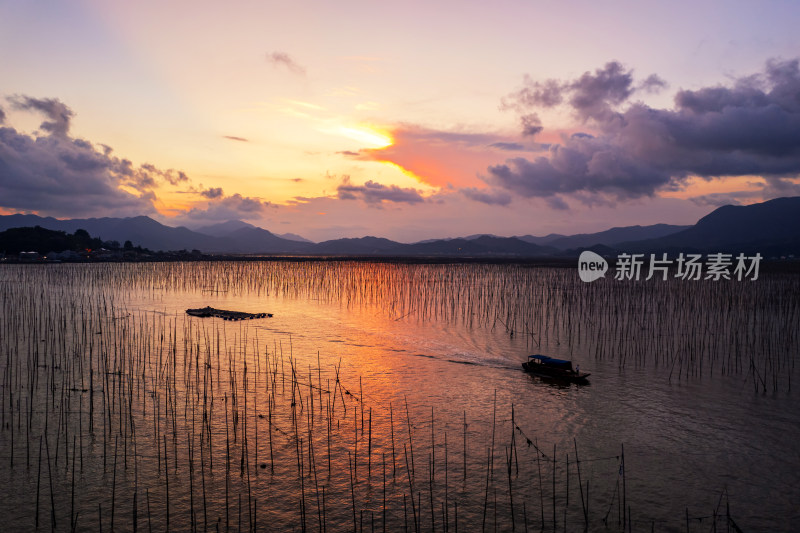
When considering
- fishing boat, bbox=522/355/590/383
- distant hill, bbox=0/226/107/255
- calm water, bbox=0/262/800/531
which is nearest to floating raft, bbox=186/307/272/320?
calm water, bbox=0/262/800/531

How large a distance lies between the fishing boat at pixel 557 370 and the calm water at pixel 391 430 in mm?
390

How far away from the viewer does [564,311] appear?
29.8 metres

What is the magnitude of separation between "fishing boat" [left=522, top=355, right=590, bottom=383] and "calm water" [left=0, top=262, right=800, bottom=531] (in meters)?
0.39

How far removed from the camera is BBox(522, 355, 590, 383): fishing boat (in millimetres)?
15375

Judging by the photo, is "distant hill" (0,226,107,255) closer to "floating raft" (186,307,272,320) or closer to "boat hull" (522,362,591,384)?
"floating raft" (186,307,272,320)

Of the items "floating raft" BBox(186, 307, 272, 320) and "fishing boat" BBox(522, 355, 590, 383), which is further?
"floating raft" BBox(186, 307, 272, 320)

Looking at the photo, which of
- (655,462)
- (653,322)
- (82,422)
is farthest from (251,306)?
(655,462)

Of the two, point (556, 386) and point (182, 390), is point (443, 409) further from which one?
point (182, 390)

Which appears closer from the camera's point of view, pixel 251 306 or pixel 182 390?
pixel 182 390

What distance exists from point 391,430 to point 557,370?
701 centimetres

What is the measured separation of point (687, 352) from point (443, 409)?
13.0 m

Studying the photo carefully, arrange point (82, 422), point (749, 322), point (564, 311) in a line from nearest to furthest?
point (82, 422) → point (749, 322) → point (564, 311)

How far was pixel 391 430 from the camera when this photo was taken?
11.0 m

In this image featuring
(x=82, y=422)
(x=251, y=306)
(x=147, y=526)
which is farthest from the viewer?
(x=251, y=306)
